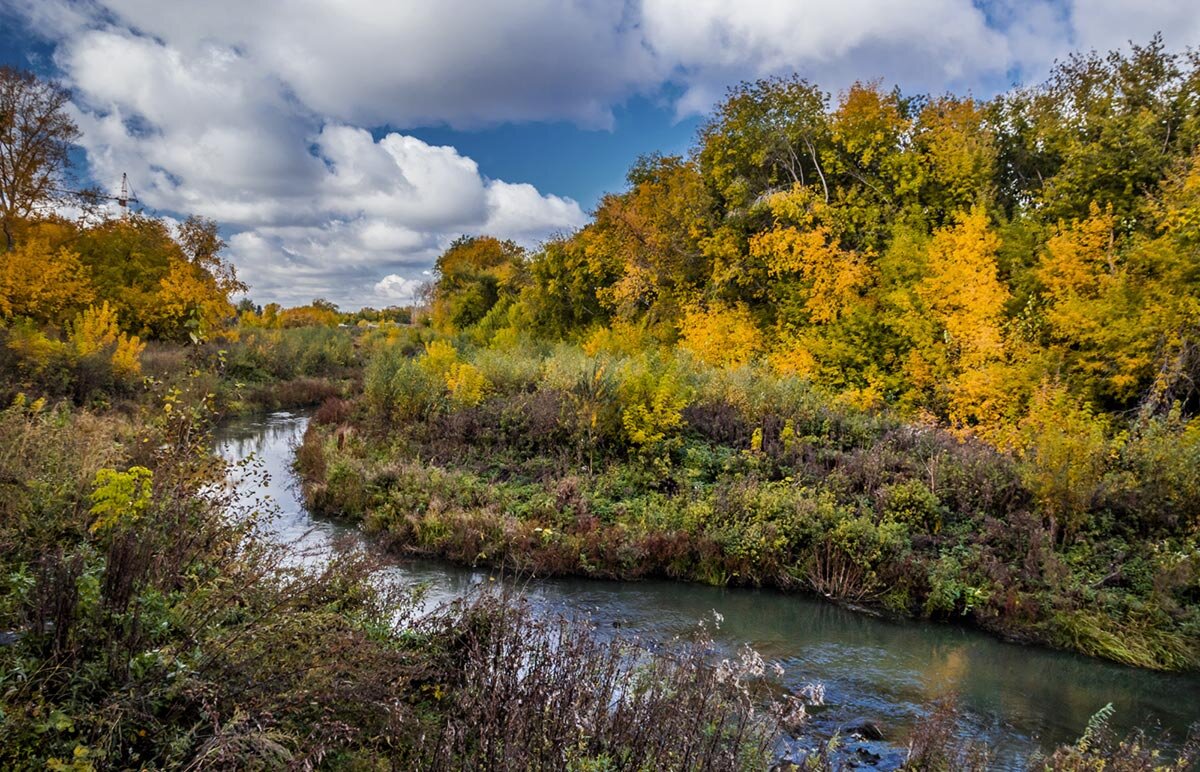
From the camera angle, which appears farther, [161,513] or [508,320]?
[508,320]

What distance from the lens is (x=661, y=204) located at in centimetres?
2492

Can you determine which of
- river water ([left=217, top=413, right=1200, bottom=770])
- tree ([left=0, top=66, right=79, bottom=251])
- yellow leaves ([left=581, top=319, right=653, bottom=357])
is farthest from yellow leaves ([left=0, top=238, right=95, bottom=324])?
yellow leaves ([left=581, top=319, right=653, bottom=357])

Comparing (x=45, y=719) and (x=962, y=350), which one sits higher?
(x=962, y=350)

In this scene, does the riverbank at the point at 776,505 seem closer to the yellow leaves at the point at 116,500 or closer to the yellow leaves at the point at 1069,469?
the yellow leaves at the point at 1069,469

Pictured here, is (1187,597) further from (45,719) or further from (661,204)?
(661,204)

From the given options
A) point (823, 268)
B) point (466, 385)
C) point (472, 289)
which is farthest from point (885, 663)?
point (472, 289)

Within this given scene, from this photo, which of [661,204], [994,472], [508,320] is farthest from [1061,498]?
[508,320]

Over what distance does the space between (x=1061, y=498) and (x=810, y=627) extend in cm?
480

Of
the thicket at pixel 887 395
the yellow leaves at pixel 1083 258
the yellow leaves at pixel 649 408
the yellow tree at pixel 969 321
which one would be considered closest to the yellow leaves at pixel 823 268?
the thicket at pixel 887 395

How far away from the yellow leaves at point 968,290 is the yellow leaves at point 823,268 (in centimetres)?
231

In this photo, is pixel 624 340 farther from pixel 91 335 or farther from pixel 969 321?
pixel 91 335

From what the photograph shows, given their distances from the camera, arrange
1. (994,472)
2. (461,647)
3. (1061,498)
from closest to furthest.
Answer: (461,647) → (1061,498) → (994,472)

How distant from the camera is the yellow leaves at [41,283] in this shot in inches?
816

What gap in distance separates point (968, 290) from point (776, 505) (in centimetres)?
904
